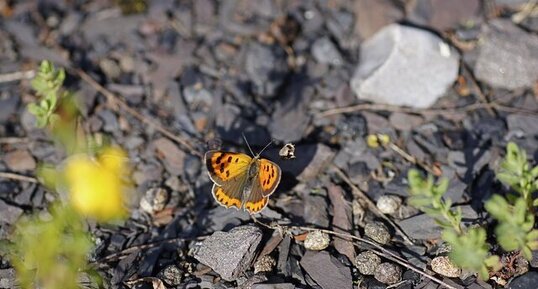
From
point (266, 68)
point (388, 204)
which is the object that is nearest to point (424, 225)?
point (388, 204)

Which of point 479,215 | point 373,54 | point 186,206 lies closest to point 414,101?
point 373,54

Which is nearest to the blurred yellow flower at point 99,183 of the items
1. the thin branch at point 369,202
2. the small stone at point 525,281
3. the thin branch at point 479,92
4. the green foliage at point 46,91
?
the green foliage at point 46,91

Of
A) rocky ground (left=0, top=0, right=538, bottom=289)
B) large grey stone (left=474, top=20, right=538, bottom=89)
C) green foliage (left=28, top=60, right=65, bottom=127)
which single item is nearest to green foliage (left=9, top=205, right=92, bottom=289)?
rocky ground (left=0, top=0, right=538, bottom=289)

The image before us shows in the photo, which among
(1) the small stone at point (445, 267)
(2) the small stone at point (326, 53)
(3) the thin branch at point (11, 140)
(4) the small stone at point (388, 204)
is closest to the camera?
(1) the small stone at point (445, 267)

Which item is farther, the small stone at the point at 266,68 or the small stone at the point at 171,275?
the small stone at the point at 266,68

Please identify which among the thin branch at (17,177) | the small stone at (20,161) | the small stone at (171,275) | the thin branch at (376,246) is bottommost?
the small stone at (171,275)

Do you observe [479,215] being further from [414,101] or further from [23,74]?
[23,74]

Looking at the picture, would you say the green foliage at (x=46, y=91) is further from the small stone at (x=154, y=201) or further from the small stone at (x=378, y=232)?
the small stone at (x=378, y=232)
